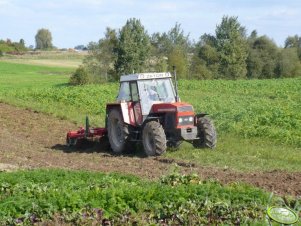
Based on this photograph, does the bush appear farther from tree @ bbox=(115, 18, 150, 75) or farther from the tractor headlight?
the tractor headlight

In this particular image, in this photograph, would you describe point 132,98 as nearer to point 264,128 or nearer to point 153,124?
point 153,124

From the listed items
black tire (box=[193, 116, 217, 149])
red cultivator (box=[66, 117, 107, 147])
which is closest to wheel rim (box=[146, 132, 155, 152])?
black tire (box=[193, 116, 217, 149])

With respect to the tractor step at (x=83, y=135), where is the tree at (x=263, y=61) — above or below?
above

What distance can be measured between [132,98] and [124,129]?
79 cm

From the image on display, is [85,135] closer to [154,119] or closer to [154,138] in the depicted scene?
[154,119]

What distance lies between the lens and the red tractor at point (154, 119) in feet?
43.2

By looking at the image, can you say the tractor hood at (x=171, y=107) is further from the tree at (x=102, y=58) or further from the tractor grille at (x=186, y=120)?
the tree at (x=102, y=58)

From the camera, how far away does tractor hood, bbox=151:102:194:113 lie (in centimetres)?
1316

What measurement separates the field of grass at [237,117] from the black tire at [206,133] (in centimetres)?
25

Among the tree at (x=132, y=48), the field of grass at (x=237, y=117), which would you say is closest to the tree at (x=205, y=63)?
the tree at (x=132, y=48)

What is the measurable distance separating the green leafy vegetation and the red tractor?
19.5ft

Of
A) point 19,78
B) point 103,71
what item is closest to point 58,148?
point 103,71

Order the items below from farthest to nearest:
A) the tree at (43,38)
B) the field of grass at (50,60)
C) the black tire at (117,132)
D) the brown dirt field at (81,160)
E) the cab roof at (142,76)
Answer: the tree at (43,38)
the field of grass at (50,60)
the black tire at (117,132)
the cab roof at (142,76)
the brown dirt field at (81,160)

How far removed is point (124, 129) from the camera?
1391 cm
